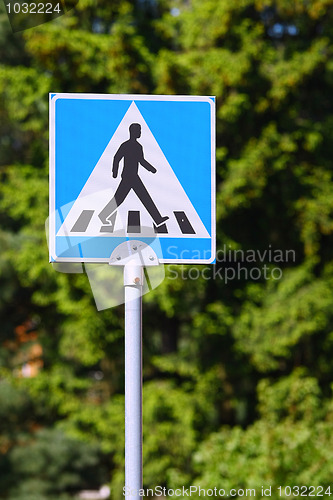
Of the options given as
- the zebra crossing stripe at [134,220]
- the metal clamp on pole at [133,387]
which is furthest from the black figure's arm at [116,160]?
the metal clamp on pole at [133,387]

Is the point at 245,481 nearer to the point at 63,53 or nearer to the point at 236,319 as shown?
the point at 236,319

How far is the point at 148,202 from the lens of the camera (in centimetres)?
197

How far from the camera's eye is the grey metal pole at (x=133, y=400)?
177 cm

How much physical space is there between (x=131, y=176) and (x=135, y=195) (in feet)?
0.18

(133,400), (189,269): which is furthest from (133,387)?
(189,269)

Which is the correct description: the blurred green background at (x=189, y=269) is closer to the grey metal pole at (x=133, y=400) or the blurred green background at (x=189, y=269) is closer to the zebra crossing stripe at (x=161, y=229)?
the zebra crossing stripe at (x=161, y=229)

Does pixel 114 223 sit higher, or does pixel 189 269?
pixel 189 269

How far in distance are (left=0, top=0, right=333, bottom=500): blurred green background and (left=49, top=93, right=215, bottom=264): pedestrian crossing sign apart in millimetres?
7078

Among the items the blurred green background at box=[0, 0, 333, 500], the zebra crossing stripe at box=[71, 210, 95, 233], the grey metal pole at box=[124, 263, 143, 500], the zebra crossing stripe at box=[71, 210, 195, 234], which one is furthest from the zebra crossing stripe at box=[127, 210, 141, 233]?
the blurred green background at box=[0, 0, 333, 500]

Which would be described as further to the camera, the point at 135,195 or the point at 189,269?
the point at 189,269

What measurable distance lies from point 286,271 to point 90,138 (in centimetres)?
840

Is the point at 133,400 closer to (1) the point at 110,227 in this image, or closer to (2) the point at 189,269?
(1) the point at 110,227

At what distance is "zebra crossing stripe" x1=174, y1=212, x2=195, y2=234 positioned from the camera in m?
1.98

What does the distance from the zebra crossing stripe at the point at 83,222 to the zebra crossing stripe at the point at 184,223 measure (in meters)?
0.24
